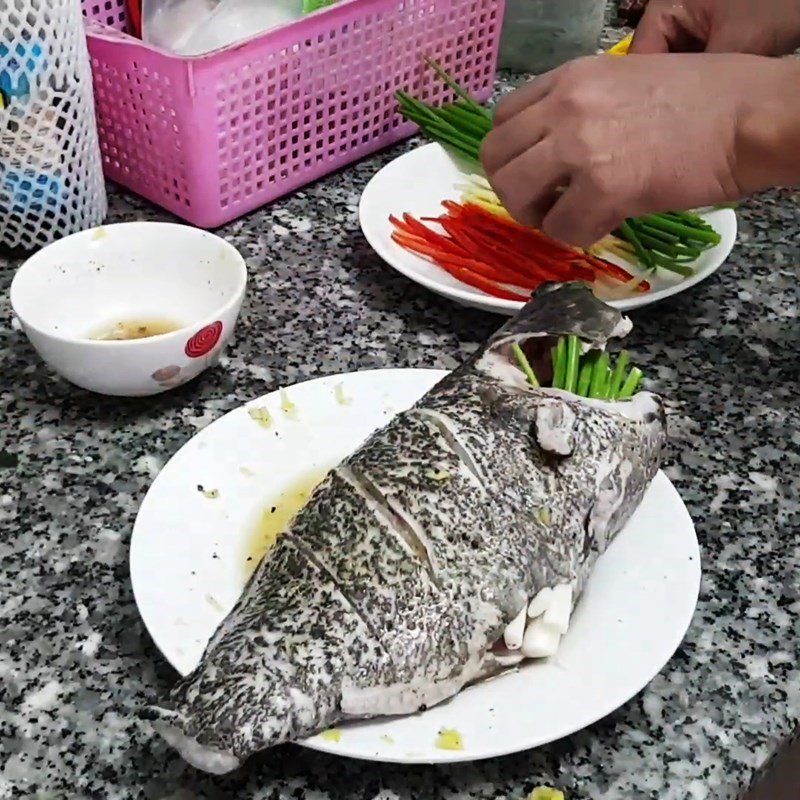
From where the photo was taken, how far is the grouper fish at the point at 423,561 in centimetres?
66

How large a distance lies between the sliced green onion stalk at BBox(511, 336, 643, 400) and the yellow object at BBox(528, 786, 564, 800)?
334mm

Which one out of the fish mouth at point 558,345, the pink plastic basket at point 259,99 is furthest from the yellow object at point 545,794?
the pink plastic basket at point 259,99

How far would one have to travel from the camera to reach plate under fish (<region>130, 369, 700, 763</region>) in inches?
27.0

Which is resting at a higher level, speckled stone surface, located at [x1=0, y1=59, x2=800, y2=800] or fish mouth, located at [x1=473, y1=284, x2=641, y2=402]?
fish mouth, located at [x1=473, y1=284, x2=641, y2=402]

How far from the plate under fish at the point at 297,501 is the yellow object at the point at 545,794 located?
0.05 m

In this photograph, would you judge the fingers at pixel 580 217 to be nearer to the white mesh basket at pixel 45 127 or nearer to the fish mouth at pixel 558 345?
the fish mouth at pixel 558 345

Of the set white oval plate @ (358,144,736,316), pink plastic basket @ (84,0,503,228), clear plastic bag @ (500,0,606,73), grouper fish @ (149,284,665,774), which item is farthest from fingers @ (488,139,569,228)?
clear plastic bag @ (500,0,606,73)

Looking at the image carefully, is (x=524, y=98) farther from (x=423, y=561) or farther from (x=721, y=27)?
(x=423, y=561)

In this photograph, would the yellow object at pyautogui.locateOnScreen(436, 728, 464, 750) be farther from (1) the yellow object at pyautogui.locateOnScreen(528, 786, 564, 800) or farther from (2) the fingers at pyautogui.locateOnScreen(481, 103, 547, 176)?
(2) the fingers at pyautogui.locateOnScreen(481, 103, 547, 176)

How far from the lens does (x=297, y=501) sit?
886mm

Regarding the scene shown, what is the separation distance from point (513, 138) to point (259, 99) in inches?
15.4

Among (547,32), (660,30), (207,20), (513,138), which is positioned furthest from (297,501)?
(547,32)

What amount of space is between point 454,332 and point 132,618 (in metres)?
0.53

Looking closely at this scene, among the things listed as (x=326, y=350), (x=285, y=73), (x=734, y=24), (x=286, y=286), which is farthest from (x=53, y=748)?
(x=734, y=24)
